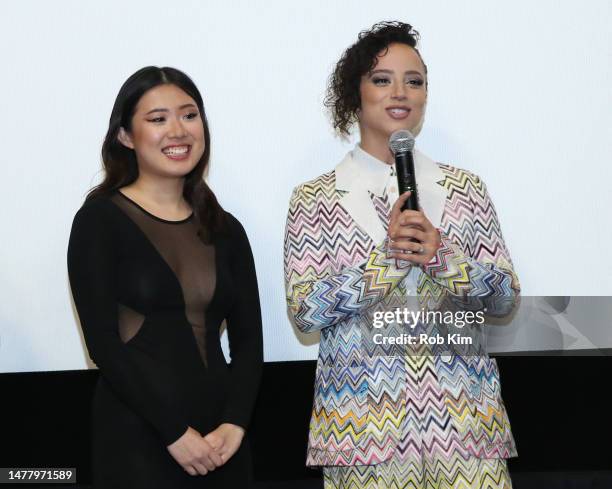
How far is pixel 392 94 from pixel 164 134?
615mm

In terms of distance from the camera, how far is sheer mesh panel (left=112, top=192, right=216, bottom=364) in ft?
7.15

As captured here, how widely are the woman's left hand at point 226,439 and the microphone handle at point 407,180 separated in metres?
0.69

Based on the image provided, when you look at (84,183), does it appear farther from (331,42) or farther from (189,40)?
(331,42)

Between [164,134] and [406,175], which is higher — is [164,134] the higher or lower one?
the higher one

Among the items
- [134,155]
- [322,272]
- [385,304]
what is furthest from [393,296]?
[134,155]

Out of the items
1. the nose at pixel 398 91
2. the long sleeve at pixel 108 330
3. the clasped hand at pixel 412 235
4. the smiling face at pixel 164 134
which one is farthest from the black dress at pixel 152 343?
the nose at pixel 398 91

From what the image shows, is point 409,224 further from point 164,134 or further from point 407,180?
point 164,134

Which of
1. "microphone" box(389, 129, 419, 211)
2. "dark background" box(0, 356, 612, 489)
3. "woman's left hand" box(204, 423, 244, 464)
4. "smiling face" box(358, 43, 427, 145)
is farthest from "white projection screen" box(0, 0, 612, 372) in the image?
"microphone" box(389, 129, 419, 211)

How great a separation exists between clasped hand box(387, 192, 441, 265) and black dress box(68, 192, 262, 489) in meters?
0.50

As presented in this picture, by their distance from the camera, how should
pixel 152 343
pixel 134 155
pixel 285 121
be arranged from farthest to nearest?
pixel 285 121, pixel 134 155, pixel 152 343

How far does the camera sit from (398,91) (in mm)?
2301

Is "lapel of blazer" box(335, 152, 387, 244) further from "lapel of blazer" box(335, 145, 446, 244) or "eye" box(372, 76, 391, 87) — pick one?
"eye" box(372, 76, 391, 87)

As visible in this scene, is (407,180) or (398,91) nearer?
(407,180)

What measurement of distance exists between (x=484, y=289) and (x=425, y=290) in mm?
159
